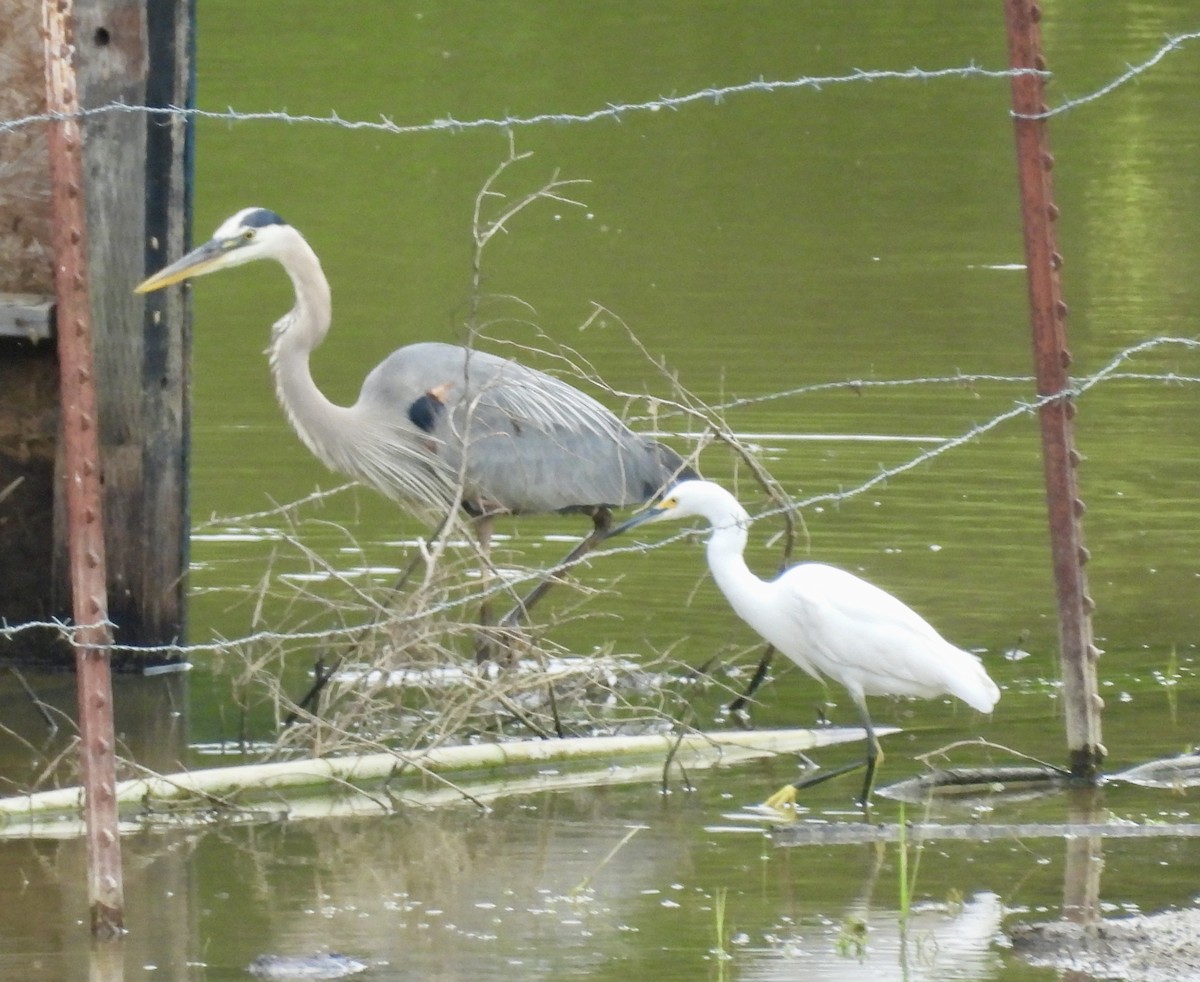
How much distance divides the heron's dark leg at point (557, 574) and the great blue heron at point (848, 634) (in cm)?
55

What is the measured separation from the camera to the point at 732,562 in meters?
6.69

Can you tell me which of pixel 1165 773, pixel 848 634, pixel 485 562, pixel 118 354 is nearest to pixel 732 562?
pixel 848 634

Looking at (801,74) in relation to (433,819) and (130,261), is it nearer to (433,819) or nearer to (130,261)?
(130,261)

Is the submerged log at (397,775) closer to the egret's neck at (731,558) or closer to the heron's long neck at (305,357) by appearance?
the egret's neck at (731,558)

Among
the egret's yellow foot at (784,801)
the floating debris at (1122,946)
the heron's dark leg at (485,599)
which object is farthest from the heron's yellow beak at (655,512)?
the floating debris at (1122,946)

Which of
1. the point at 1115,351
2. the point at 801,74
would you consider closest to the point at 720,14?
the point at 801,74

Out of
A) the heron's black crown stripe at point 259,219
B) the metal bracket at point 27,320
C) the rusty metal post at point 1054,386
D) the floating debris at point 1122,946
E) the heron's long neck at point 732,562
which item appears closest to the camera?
the floating debris at point 1122,946

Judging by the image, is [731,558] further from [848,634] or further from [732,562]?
[848,634]

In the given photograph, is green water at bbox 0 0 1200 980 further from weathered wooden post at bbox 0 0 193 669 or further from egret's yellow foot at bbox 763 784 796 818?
weathered wooden post at bbox 0 0 193 669

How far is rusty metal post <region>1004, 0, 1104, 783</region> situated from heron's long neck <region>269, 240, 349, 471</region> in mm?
2722

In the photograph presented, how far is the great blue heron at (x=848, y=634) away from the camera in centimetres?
624

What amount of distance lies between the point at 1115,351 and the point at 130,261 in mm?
5780

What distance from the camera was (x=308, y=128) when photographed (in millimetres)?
19906

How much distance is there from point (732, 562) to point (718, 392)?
13.4ft
